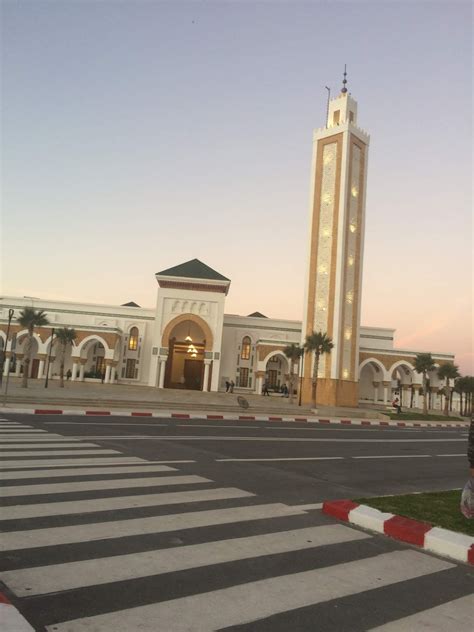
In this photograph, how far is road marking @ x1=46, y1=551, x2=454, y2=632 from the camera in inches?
129

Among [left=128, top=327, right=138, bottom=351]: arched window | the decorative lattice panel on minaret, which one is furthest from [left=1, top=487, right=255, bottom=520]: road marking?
[left=128, top=327, right=138, bottom=351]: arched window

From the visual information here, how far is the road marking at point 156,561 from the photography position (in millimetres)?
3816

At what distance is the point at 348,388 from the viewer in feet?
150

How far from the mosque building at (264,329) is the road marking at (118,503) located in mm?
38353

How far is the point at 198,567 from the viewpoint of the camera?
4.32 m

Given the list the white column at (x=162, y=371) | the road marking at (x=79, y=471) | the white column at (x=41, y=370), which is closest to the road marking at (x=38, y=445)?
the road marking at (x=79, y=471)

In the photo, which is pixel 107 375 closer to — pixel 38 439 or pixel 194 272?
pixel 194 272

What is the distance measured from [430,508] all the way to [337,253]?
4029 centimetres

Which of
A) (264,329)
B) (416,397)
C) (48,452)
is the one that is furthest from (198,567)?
(416,397)

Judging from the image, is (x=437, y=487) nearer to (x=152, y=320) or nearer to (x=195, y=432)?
(x=195, y=432)

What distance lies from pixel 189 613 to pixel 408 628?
4.92ft

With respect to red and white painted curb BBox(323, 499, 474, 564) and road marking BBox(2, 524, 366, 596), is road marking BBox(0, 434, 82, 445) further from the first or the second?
road marking BBox(2, 524, 366, 596)

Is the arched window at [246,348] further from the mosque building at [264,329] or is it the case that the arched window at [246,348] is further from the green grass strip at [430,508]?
the green grass strip at [430,508]

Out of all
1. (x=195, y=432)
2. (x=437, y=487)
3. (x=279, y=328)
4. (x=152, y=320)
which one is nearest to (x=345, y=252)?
(x=279, y=328)
